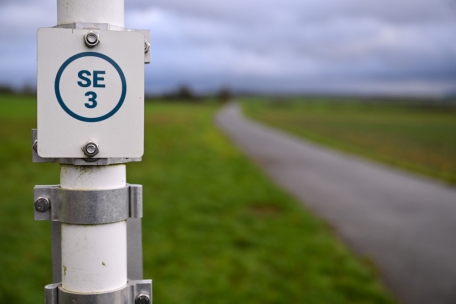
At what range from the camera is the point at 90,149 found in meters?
0.94

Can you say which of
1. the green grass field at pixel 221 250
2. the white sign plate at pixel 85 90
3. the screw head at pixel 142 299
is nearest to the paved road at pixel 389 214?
the green grass field at pixel 221 250

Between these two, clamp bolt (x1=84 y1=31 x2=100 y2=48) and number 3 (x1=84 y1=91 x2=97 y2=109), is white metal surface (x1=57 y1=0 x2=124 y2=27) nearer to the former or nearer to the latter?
clamp bolt (x1=84 y1=31 x2=100 y2=48)

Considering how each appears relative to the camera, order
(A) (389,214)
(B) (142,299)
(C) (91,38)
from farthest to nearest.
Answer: (A) (389,214), (B) (142,299), (C) (91,38)

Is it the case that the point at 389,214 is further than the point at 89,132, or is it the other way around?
the point at 389,214

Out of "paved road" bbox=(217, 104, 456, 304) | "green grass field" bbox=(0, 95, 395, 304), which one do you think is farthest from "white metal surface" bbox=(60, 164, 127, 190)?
"paved road" bbox=(217, 104, 456, 304)

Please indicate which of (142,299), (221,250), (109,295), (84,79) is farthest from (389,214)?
(84,79)

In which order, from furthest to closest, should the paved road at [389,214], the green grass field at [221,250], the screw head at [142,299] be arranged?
the paved road at [389,214] → the green grass field at [221,250] → the screw head at [142,299]

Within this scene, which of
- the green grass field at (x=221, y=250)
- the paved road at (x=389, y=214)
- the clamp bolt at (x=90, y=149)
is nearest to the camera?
the clamp bolt at (x=90, y=149)

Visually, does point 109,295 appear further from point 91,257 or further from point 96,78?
point 96,78

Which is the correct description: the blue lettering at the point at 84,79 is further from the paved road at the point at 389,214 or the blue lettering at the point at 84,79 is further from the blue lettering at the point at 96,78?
the paved road at the point at 389,214

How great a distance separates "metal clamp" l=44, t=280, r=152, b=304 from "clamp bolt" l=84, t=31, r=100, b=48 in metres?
Result: 0.55

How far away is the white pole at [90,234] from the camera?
37.8 inches

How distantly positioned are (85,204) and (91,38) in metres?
0.36

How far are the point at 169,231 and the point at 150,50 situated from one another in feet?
15.4
